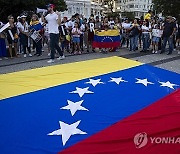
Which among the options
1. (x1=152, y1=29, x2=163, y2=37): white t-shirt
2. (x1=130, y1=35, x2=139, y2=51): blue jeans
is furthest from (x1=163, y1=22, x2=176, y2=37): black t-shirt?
(x1=130, y1=35, x2=139, y2=51): blue jeans

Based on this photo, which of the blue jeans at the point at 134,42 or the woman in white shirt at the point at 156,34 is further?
the blue jeans at the point at 134,42

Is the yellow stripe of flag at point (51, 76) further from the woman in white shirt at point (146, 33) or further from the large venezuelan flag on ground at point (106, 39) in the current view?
the woman in white shirt at point (146, 33)

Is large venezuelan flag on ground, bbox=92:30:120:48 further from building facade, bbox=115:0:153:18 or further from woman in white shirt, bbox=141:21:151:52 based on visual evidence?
building facade, bbox=115:0:153:18

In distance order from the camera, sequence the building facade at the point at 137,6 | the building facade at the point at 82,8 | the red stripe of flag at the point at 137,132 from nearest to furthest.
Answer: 1. the red stripe of flag at the point at 137,132
2. the building facade at the point at 82,8
3. the building facade at the point at 137,6

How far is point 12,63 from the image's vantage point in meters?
9.06

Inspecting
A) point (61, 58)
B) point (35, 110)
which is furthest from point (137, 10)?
point (35, 110)

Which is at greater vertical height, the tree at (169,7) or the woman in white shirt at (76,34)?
the tree at (169,7)

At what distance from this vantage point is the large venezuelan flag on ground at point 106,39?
37.0 feet

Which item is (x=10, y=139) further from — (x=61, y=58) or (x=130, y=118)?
(x=61, y=58)

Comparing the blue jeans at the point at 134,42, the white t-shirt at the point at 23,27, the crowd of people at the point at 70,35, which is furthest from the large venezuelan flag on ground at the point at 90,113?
the blue jeans at the point at 134,42

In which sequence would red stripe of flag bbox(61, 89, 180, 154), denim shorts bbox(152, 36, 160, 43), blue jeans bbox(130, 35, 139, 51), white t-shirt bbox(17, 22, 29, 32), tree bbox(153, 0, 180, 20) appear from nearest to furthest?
red stripe of flag bbox(61, 89, 180, 154)
white t-shirt bbox(17, 22, 29, 32)
denim shorts bbox(152, 36, 160, 43)
blue jeans bbox(130, 35, 139, 51)
tree bbox(153, 0, 180, 20)

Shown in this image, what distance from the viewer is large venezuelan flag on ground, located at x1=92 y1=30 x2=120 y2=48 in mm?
11281

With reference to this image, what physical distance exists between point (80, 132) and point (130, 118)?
0.64 metres

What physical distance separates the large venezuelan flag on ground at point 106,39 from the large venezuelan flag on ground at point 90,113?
253 inches
